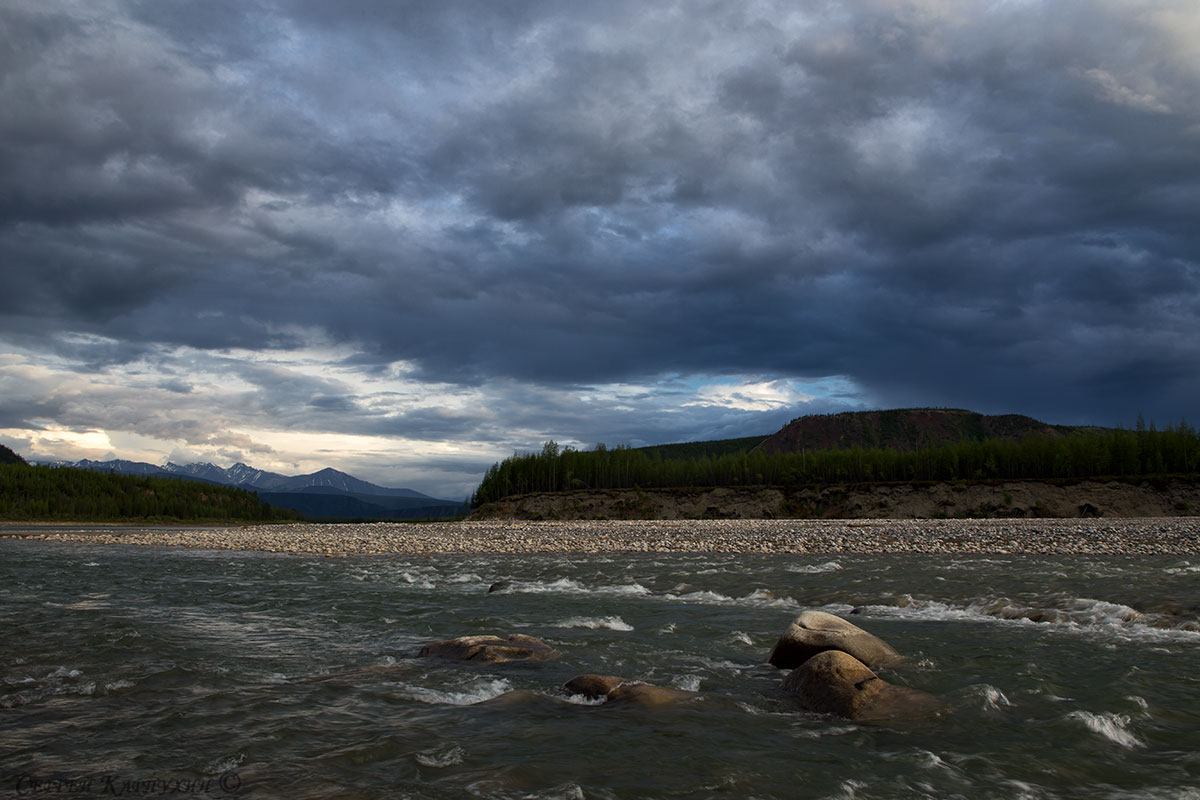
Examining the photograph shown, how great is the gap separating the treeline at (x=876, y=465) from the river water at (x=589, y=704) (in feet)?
285

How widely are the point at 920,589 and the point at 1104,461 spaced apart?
9147 cm

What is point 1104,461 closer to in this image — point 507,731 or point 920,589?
point 920,589

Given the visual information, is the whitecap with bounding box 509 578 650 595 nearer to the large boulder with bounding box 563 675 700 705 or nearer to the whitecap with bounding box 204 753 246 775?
the large boulder with bounding box 563 675 700 705

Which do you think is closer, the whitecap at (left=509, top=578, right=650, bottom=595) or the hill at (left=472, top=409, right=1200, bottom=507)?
the whitecap at (left=509, top=578, right=650, bottom=595)

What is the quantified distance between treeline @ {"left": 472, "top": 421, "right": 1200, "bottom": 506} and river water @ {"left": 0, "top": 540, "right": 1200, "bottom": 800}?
285ft

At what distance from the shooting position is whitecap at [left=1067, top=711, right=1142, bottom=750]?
7203mm

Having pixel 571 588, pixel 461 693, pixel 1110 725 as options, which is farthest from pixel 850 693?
pixel 571 588

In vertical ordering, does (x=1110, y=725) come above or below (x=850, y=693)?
below

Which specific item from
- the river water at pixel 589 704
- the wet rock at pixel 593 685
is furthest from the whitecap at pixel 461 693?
the wet rock at pixel 593 685

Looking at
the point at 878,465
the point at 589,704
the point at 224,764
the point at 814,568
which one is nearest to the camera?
the point at 224,764

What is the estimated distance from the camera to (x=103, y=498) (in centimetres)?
13512

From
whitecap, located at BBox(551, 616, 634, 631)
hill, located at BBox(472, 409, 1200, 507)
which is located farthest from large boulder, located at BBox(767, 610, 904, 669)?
hill, located at BBox(472, 409, 1200, 507)

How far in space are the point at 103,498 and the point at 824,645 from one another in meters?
163

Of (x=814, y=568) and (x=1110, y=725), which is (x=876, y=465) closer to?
(x=814, y=568)
